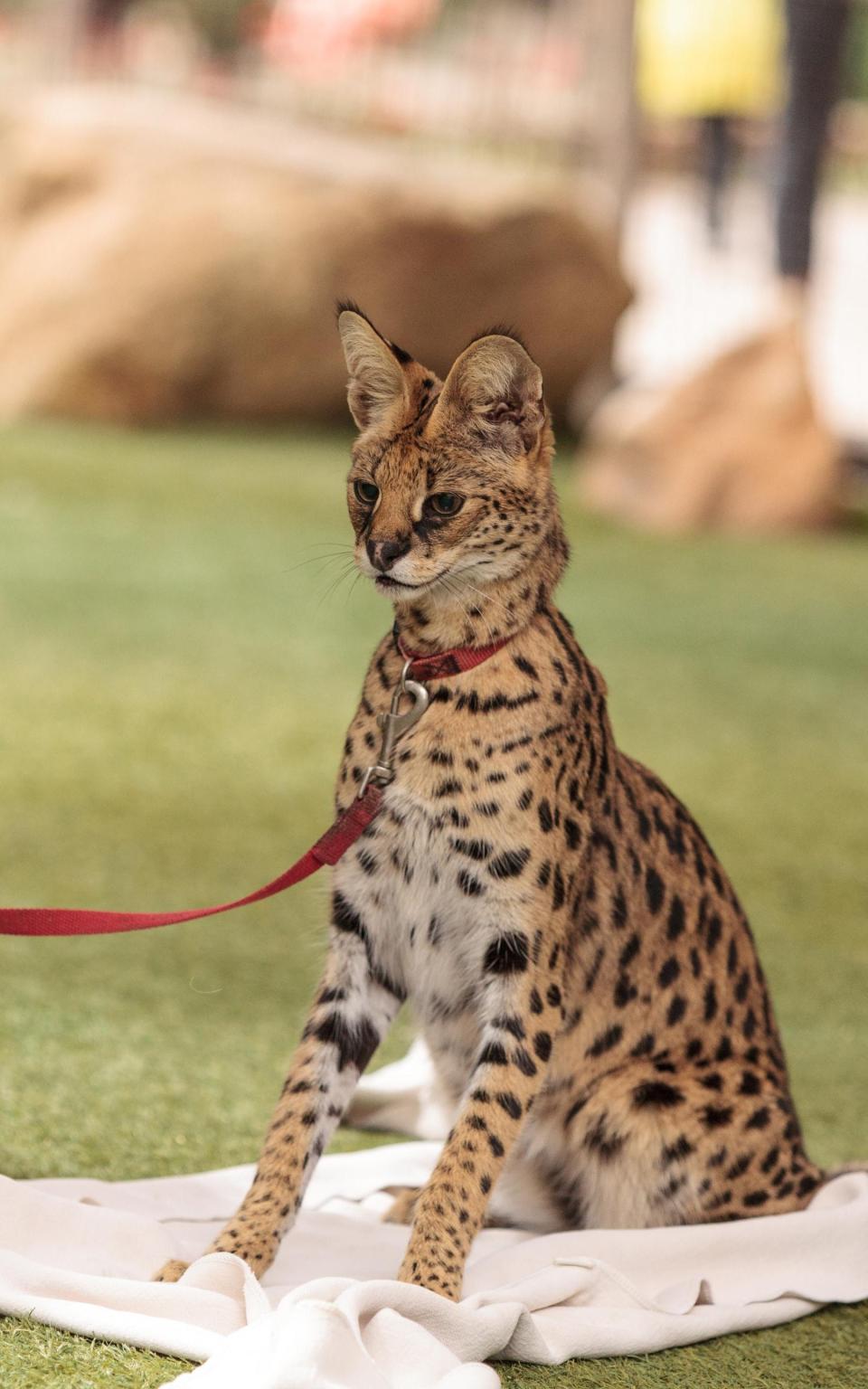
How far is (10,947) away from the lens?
3.73m

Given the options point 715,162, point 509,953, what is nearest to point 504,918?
point 509,953

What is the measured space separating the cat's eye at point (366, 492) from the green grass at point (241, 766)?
597mm

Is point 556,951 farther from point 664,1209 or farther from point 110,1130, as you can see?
point 110,1130

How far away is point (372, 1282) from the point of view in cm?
227

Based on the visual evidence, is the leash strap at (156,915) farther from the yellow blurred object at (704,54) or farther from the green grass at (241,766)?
the yellow blurred object at (704,54)

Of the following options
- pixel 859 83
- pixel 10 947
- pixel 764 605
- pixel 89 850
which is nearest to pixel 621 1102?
pixel 10 947

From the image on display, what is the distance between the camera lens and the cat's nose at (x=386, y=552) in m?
2.42

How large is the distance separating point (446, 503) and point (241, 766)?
2611mm

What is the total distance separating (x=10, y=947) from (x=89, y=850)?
0.56m

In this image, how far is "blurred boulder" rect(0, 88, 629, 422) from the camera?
Answer: 920cm

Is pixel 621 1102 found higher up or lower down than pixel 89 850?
higher up

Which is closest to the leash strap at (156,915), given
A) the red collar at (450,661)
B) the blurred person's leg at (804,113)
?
the red collar at (450,661)

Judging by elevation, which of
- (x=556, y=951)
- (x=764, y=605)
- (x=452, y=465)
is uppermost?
(x=452, y=465)

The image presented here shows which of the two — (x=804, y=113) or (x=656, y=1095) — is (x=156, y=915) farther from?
(x=804, y=113)
